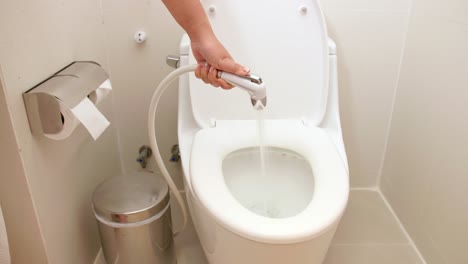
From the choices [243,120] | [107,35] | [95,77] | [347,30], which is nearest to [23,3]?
[95,77]

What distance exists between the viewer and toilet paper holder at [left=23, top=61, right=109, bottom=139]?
69 centimetres

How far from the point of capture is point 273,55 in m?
1.03

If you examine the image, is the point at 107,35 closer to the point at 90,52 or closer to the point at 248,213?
the point at 90,52

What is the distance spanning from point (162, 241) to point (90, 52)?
1.70 ft

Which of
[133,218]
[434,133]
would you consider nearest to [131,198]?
[133,218]

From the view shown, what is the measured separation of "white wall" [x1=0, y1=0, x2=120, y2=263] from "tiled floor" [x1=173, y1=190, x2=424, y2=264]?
0.28 m

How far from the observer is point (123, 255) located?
3.11ft

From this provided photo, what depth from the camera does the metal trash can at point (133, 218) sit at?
0.90 meters

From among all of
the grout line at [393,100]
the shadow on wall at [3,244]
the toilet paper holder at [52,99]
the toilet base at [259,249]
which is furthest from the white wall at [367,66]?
the shadow on wall at [3,244]

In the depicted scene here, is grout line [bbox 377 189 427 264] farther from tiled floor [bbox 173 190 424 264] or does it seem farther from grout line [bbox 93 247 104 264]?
grout line [bbox 93 247 104 264]

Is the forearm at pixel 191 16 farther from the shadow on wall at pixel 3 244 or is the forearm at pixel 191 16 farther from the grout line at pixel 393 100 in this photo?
the grout line at pixel 393 100

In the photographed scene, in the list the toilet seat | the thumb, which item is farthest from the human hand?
the toilet seat

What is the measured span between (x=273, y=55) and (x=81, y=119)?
0.52 meters

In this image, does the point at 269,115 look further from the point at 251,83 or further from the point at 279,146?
the point at 251,83
